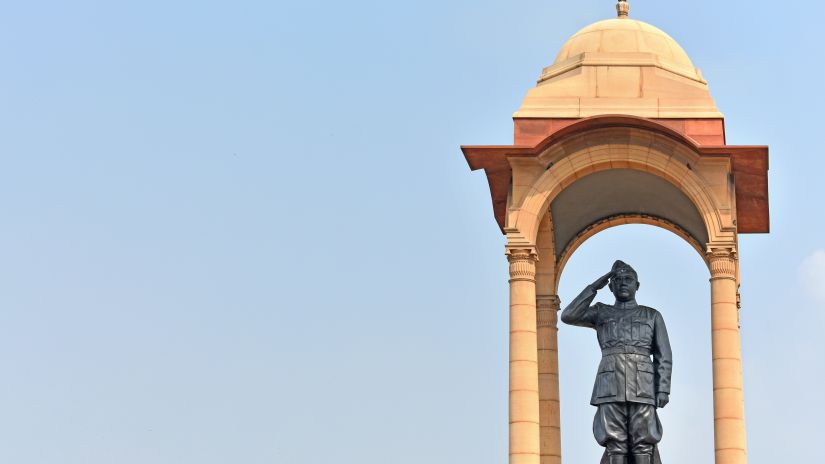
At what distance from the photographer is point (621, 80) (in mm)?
30750

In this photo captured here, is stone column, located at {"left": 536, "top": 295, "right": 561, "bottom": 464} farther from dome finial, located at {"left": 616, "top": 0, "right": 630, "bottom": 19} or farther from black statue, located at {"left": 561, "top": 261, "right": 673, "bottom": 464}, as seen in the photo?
dome finial, located at {"left": 616, "top": 0, "right": 630, "bottom": 19}

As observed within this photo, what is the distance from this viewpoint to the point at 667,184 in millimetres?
31297

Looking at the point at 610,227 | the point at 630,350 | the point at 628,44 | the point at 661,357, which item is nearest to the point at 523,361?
the point at 630,350

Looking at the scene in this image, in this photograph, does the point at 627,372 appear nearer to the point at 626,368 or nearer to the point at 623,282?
the point at 626,368

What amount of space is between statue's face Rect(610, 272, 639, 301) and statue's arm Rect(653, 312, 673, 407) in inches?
21.0

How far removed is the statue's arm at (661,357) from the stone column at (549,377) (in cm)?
221

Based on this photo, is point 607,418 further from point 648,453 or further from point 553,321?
point 553,321

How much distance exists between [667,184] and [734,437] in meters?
4.23

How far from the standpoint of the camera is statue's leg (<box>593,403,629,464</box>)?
2941 centimetres

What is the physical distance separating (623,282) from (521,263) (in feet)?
4.97

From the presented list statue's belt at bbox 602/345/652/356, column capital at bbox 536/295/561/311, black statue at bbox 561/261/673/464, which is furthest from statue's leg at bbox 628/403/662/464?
column capital at bbox 536/295/561/311

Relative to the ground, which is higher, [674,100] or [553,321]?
[674,100]

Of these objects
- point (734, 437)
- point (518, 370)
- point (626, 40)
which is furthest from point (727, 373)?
point (626, 40)

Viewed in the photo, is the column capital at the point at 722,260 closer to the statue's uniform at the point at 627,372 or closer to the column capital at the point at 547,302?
the statue's uniform at the point at 627,372
